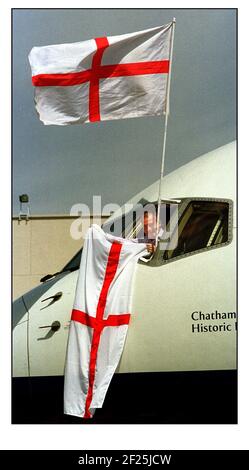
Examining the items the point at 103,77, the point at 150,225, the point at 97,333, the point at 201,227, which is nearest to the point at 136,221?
the point at 150,225

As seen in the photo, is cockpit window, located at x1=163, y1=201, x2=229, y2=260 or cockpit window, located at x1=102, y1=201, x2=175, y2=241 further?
cockpit window, located at x1=102, y1=201, x2=175, y2=241

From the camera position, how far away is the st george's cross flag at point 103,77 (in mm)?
7094

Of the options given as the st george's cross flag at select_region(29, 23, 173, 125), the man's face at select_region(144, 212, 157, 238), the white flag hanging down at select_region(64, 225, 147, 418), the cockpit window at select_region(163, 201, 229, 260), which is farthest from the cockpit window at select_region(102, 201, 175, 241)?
the st george's cross flag at select_region(29, 23, 173, 125)

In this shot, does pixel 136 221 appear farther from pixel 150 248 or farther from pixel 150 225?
pixel 150 248

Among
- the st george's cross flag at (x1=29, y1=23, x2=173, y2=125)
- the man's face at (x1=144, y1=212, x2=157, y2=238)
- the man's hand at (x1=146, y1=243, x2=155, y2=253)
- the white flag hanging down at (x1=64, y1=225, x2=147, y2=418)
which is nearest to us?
the white flag hanging down at (x1=64, y1=225, x2=147, y2=418)

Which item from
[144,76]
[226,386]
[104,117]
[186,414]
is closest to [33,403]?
[186,414]

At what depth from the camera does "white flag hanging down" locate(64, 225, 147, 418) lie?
667cm

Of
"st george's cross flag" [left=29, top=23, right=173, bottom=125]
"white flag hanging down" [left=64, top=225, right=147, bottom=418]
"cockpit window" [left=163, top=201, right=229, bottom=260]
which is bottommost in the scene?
"white flag hanging down" [left=64, top=225, right=147, bottom=418]

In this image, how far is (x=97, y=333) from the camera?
6.72 metres

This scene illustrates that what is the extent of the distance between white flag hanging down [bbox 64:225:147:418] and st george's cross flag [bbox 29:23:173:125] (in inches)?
65.2

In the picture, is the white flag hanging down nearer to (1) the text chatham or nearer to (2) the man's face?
(2) the man's face

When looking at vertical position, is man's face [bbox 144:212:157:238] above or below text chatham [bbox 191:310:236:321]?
above

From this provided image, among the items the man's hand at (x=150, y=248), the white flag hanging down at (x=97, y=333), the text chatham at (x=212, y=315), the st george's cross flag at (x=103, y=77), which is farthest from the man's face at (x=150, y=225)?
the st george's cross flag at (x=103, y=77)

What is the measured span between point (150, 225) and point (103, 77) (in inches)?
68.1
